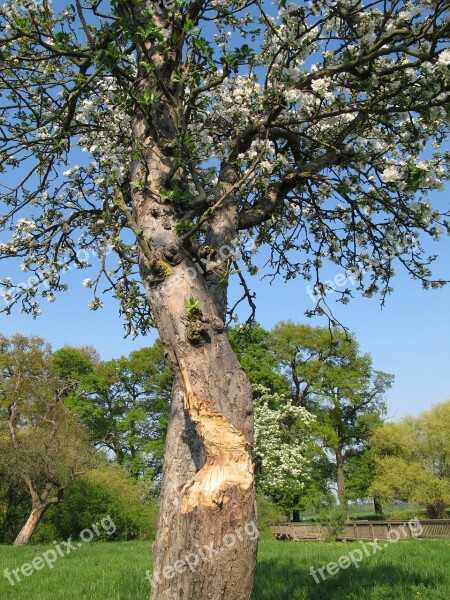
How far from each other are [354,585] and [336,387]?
37.2m

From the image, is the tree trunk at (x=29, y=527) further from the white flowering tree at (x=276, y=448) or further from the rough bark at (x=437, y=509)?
the rough bark at (x=437, y=509)

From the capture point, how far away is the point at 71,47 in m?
5.11

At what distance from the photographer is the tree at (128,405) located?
4203 cm

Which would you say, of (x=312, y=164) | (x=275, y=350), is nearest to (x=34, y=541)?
(x=275, y=350)

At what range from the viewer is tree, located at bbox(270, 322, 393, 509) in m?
43.2

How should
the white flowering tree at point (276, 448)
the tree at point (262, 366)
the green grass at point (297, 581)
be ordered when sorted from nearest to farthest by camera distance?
the green grass at point (297, 581), the white flowering tree at point (276, 448), the tree at point (262, 366)

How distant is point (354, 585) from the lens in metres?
7.82

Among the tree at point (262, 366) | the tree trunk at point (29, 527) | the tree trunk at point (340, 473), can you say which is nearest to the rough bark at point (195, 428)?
the tree trunk at point (29, 527)

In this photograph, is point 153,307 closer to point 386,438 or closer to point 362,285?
point 362,285

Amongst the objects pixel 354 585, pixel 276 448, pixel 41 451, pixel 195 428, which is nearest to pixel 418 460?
pixel 276 448

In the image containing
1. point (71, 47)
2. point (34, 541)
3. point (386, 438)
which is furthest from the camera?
point (386, 438)

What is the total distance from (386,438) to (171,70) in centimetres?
4220

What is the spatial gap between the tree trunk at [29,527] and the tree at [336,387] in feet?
72.1

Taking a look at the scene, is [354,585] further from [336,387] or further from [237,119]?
[336,387]
